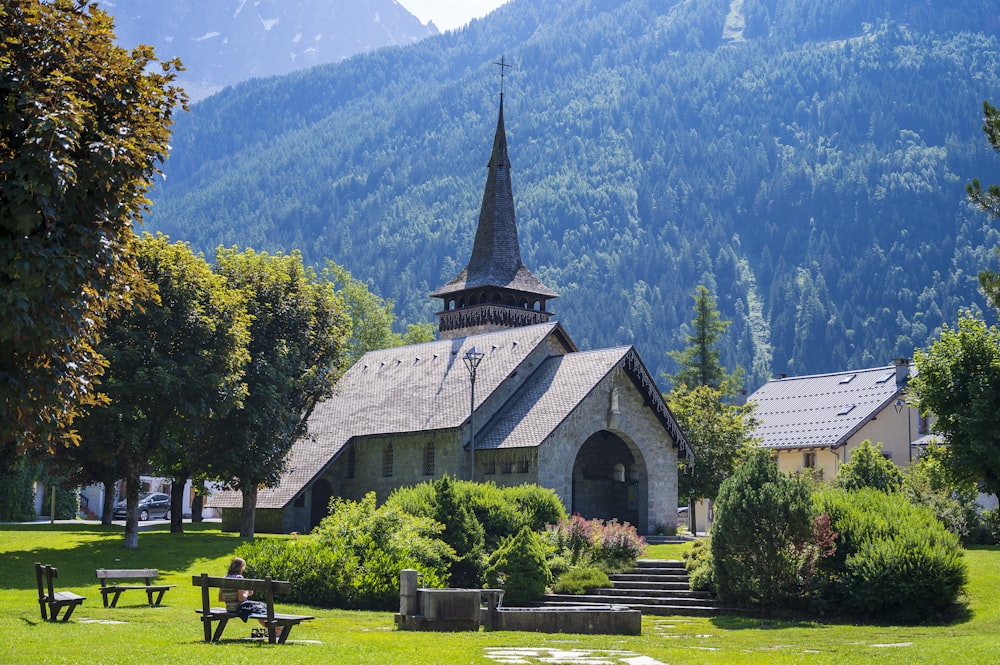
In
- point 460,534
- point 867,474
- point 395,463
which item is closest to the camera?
point 460,534

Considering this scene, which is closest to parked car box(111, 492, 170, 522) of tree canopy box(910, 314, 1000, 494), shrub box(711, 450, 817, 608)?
tree canopy box(910, 314, 1000, 494)

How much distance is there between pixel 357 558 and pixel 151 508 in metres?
51.8

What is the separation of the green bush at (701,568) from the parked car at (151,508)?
50.8 m

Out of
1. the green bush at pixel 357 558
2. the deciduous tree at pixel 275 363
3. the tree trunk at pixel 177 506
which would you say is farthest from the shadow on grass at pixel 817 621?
the tree trunk at pixel 177 506

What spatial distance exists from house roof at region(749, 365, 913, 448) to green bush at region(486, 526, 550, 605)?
4577 cm

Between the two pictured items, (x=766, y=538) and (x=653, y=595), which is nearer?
(x=766, y=538)

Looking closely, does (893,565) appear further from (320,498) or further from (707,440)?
(320,498)

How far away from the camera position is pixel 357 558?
89.2 ft

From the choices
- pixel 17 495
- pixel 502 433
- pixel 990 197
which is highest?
pixel 990 197

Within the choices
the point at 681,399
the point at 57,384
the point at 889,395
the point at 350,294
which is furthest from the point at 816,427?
the point at 57,384

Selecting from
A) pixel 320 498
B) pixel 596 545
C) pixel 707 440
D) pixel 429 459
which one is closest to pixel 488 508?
pixel 596 545

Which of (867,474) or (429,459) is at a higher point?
(429,459)

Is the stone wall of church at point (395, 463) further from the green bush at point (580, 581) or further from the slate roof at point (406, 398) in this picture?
the green bush at point (580, 581)

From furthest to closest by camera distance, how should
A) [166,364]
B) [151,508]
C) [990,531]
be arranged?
[151,508], [990,531], [166,364]
